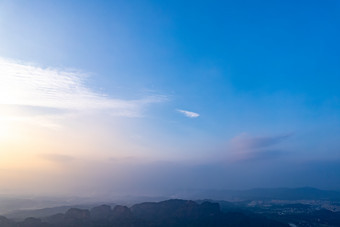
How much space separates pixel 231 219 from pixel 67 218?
57.2 meters

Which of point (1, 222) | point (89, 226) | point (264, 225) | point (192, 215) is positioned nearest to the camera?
point (1, 222)

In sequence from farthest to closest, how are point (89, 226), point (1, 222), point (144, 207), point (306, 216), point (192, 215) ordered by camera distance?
point (306, 216), point (144, 207), point (192, 215), point (89, 226), point (1, 222)

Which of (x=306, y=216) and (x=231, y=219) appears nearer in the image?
(x=231, y=219)

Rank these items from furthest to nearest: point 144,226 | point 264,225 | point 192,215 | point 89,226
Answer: point 192,215
point 264,225
point 144,226
point 89,226

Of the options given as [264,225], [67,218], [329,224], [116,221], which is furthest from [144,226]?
[329,224]

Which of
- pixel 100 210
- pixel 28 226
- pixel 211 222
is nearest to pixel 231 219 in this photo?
pixel 211 222

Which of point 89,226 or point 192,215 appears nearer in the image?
point 89,226

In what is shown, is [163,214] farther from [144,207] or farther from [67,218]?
[67,218]

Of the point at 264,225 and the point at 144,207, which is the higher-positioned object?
the point at 144,207

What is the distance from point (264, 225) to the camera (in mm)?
97000

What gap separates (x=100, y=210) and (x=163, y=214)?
82.7 ft

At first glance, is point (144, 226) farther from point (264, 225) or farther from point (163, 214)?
point (264, 225)

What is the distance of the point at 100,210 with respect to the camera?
107m

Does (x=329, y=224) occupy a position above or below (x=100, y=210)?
below
